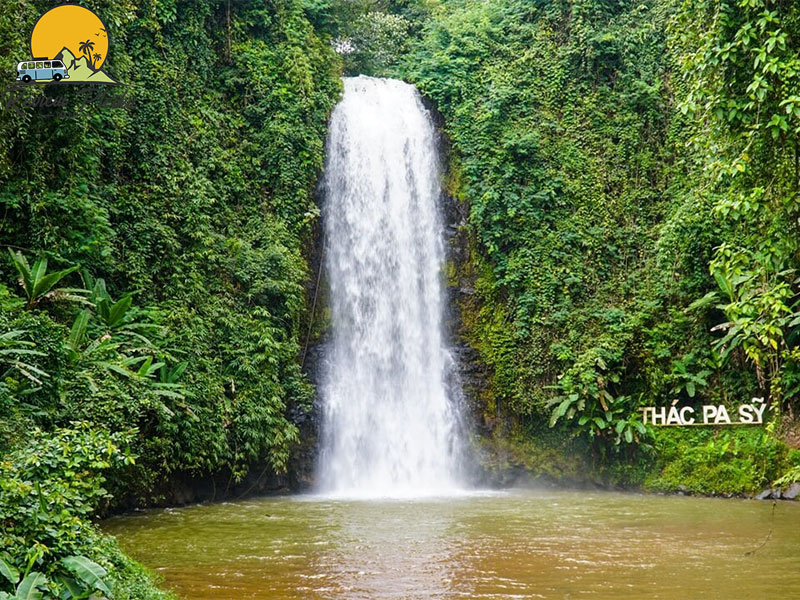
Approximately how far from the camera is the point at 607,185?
1844cm

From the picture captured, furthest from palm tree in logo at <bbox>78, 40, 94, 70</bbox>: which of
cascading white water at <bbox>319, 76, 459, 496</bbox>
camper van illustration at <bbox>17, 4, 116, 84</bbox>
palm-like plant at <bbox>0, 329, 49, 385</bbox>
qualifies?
cascading white water at <bbox>319, 76, 459, 496</bbox>

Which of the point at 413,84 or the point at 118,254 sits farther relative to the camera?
the point at 413,84

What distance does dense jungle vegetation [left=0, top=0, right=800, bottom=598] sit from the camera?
11664 millimetres

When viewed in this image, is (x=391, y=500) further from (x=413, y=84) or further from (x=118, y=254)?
(x=413, y=84)

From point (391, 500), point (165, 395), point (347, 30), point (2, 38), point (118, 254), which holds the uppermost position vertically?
point (347, 30)

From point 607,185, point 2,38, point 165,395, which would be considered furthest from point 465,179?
point 2,38

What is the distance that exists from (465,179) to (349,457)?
6.84 meters

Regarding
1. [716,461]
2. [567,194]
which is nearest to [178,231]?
[567,194]

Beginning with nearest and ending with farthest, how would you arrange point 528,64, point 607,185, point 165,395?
point 165,395 → point 607,185 → point 528,64

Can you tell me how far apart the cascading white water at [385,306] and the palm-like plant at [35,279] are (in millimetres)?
6418

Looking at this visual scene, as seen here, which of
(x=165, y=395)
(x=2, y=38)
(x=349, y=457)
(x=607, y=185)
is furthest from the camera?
(x=607, y=185)

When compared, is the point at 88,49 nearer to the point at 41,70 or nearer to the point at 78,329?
the point at 41,70

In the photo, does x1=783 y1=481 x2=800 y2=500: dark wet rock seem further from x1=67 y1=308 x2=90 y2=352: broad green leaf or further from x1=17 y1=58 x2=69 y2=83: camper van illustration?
x1=17 y1=58 x2=69 y2=83: camper van illustration

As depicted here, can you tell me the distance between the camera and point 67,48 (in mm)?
11930
